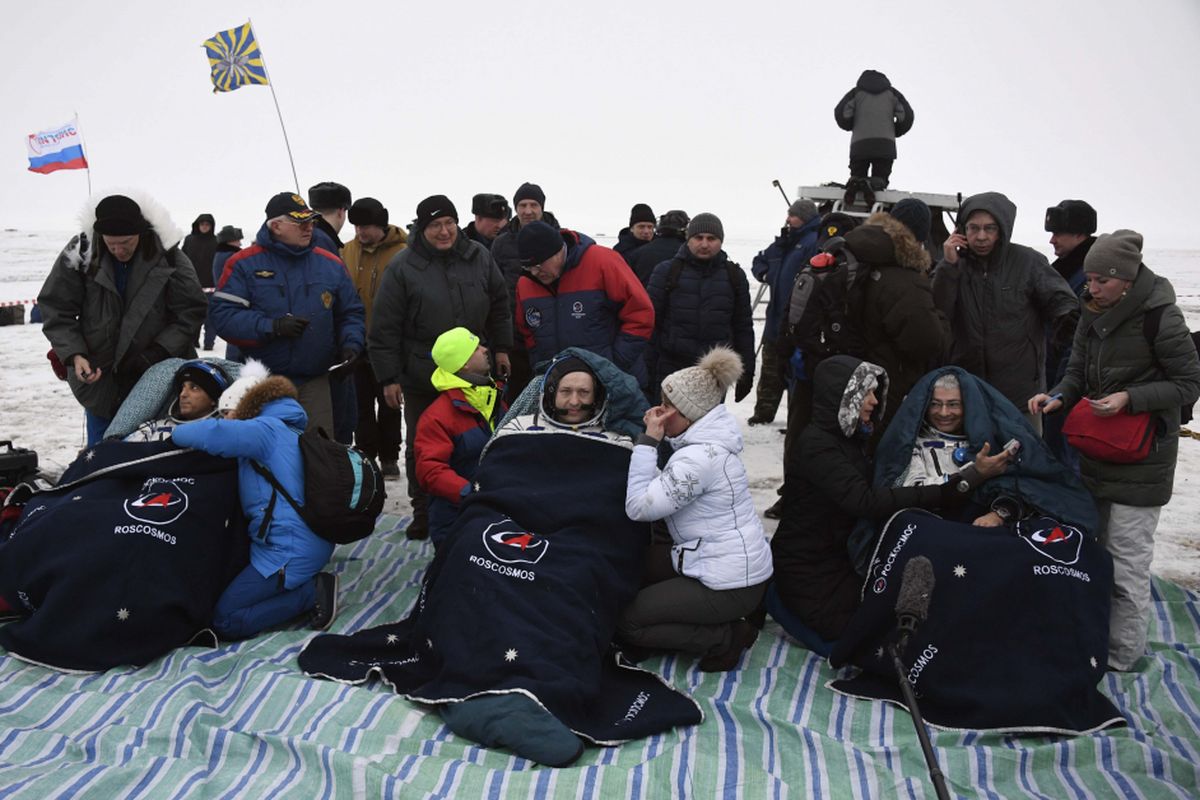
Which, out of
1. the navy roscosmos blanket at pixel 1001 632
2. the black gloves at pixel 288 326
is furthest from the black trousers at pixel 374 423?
the navy roscosmos blanket at pixel 1001 632

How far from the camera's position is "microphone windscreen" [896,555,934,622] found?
2211mm

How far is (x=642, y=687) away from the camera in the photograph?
3.12 meters

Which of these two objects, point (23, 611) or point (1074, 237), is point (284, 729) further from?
point (1074, 237)

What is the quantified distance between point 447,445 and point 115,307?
1.76 meters

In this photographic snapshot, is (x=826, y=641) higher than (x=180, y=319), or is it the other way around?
(x=180, y=319)

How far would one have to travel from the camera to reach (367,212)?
17.8ft

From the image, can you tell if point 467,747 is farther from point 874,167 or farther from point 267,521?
point 874,167

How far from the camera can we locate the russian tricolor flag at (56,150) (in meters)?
13.8

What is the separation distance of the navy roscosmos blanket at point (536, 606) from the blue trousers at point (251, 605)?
1.14 ft

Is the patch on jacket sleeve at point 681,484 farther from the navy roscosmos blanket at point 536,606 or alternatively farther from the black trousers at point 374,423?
the black trousers at point 374,423

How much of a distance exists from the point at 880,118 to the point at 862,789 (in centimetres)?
581

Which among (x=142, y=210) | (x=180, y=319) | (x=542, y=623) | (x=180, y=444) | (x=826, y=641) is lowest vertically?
(x=826, y=641)

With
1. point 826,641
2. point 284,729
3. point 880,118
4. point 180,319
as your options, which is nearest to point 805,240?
point 880,118

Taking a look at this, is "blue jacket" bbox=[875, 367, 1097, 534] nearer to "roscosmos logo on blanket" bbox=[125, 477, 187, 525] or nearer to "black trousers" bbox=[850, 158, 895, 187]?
"roscosmos logo on blanket" bbox=[125, 477, 187, 525]
